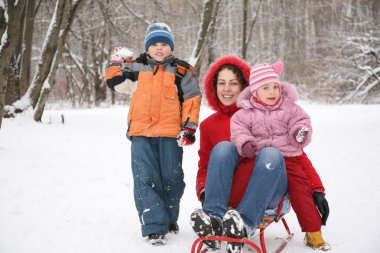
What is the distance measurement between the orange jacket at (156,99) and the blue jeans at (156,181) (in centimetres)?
9

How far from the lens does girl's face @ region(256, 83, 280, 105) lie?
7.99 ft

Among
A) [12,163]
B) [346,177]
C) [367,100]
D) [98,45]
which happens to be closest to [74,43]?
[98,45]

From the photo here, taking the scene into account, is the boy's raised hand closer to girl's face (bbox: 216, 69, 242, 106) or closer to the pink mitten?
girl's face (bbox: 216, 69, 242, 106)

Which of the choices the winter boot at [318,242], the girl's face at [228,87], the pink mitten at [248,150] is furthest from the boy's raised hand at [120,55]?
the winter boot at [318,242]

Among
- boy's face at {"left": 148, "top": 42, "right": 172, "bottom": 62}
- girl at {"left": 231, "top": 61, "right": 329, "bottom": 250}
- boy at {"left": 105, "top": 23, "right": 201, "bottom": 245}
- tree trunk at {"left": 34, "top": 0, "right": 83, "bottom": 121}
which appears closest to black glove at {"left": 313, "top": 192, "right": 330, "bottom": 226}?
girl at {"left": 231, "top": 61, "right": 329, "bottom": 250}

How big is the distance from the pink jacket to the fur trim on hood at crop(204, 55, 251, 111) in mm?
265

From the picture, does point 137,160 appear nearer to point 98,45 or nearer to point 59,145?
point 59,145

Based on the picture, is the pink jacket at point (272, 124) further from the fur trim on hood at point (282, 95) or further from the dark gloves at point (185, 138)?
the dark gloves at point (185, 138)

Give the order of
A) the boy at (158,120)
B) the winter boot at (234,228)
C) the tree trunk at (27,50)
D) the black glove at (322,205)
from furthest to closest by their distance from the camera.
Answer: the tree trunk at (27,50) < the boy at (158,120) < the black glove at (322,205) < the winter boot at (234,228)

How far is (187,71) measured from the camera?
2.73m

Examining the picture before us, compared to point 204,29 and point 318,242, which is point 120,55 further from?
point 204,29

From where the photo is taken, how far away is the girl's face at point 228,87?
2.65 m

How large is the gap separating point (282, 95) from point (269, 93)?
4.9 inches

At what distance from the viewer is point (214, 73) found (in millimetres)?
2752
